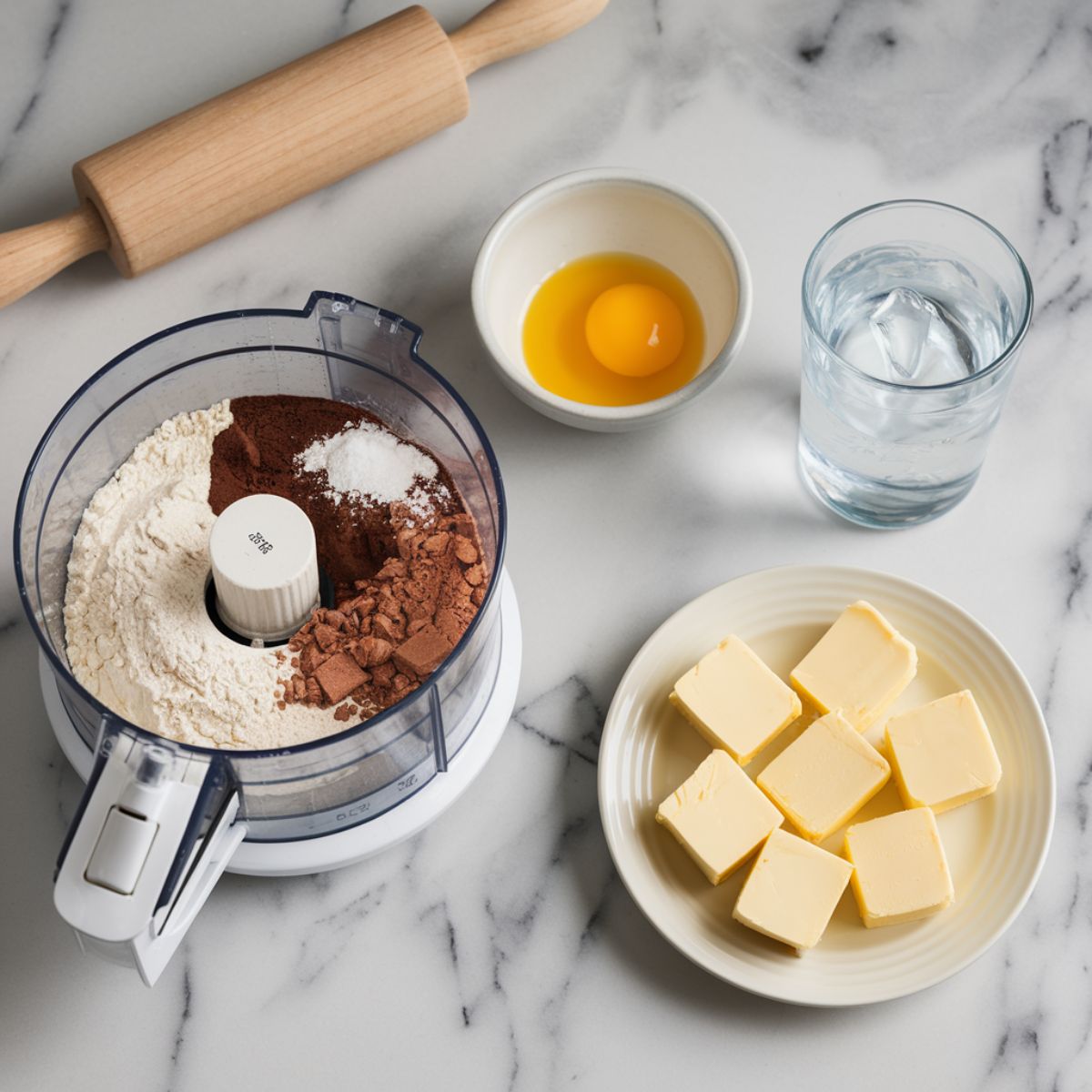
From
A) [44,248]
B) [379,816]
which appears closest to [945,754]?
[379,816]

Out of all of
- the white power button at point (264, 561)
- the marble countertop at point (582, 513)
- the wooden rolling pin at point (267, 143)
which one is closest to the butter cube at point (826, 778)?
the marble countertop at point (582, 513)

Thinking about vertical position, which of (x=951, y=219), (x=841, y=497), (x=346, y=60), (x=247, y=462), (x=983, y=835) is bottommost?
(x=983, y=835)

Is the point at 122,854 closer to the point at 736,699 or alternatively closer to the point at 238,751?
the point at 238,751

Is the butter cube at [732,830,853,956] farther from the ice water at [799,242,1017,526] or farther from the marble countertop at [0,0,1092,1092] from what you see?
the ice water at [799,242,1017,526]

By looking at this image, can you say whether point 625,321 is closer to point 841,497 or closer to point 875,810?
point 841,497

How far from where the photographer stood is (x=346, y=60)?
124 cm

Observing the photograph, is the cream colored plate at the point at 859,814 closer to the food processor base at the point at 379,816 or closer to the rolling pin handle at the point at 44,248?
the food processor base at the point at 379,816

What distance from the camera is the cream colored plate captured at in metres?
1.02

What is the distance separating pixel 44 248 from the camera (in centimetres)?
119

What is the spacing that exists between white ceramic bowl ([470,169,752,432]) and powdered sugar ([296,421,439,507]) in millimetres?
110

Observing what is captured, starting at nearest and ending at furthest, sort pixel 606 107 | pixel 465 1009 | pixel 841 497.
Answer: pixel 465 1009 → pixel 841 497 → pixel 606 107

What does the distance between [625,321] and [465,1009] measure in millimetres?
557

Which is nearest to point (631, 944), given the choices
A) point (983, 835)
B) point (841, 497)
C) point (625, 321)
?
point (983, 835)

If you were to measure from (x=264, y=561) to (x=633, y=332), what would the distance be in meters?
0.39
